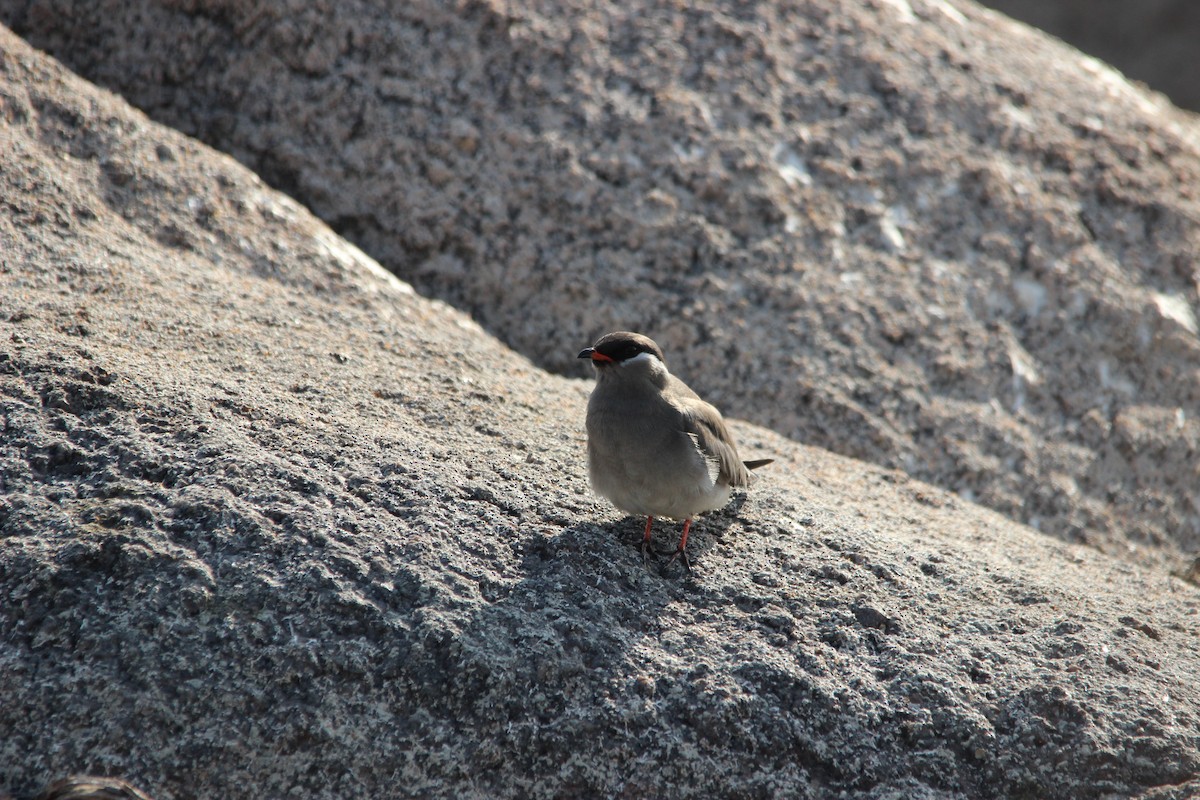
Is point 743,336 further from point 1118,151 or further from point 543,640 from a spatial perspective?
point 1118,151

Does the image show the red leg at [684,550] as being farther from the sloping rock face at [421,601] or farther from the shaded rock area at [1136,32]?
the shaded rock area at [1136,32]

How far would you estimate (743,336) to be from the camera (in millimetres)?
5625

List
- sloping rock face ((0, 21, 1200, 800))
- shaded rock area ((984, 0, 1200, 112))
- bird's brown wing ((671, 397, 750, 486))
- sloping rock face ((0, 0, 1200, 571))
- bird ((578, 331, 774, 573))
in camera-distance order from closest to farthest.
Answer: sloping rock face ((0, 21, 1200, 800)) → bird ((578, 331, 774, 573)) → bird's brown wing ((671, 397, 750, 486)) → sloping rock face ((0, 0, 1200, 571)) → shaded rock area ((984, 0, 1200, 112))

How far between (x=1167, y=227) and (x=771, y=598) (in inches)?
178

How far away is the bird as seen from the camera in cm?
396

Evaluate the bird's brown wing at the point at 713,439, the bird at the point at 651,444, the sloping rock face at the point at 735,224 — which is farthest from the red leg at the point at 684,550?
the sloping rock face at the point at 735,224

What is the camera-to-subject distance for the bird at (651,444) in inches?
156

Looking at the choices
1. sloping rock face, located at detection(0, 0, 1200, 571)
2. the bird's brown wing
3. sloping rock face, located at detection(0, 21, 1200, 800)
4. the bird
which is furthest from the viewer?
sloping rock face, located at detection(0, 0, 1200, 571)

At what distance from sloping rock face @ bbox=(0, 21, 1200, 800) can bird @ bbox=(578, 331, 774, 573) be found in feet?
0.72

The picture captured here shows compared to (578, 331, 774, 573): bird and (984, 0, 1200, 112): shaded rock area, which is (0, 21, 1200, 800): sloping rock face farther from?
(984, 0, 1200, 112): shaded rock area

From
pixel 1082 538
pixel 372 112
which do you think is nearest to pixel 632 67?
pixel 372 112

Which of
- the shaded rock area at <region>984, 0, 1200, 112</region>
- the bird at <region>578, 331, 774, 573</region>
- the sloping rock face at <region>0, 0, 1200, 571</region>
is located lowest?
the bird at <region>578, 331, 774, 573</region>

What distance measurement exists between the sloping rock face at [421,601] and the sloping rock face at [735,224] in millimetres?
884

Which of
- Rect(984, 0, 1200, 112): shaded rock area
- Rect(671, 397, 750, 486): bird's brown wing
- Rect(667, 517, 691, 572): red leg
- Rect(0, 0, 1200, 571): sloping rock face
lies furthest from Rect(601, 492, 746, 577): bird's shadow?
Rect(984, 0, 1200, 112): shaded rock area
